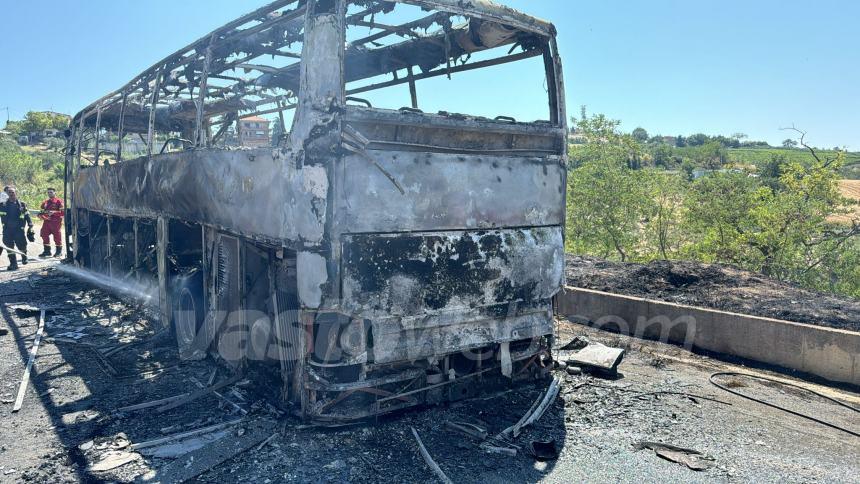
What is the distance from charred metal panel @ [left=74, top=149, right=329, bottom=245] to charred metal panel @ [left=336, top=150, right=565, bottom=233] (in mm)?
235

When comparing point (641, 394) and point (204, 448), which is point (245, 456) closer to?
point (204, 448)

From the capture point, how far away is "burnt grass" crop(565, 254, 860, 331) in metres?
6.00

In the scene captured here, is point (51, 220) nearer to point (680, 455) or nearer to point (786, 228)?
point (680, 455)

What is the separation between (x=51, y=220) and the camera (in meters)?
13.1

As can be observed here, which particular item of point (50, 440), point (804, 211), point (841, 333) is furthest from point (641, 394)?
point (804, 211)

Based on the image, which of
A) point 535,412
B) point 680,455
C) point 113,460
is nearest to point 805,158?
point 680,455

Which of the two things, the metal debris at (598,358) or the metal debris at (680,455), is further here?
the metal debris at (598,358)

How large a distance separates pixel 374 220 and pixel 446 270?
2.13 ft

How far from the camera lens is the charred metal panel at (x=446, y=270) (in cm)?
358

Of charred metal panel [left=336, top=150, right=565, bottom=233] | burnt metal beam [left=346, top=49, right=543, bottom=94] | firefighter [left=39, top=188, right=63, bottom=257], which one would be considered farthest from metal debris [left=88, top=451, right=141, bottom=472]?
firefighter [left=39, top=188, right=63, bottom=257]

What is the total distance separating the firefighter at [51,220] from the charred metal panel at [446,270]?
490 inches

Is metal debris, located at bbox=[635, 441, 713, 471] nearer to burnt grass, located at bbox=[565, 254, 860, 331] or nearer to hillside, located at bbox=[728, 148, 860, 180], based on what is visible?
burnt grass, located at bbox=[565, 254, 860, 331]

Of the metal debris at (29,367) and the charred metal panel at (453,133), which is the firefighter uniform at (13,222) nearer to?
the metal debris at (29,367)

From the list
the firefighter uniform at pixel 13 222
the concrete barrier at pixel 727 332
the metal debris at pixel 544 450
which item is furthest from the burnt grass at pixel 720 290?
the firefighter uniform at pixel 13 222
